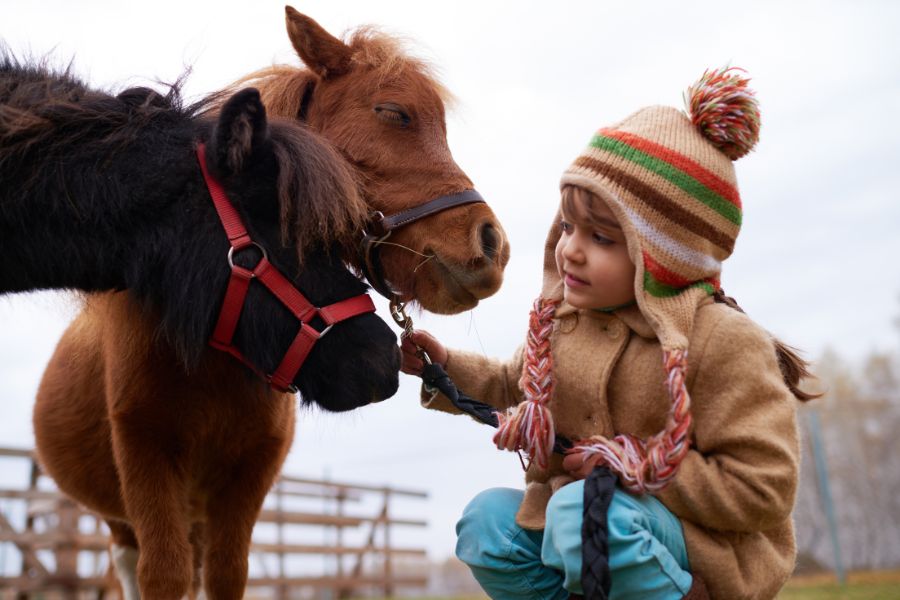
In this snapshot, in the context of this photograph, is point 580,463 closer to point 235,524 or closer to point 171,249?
point 171,249

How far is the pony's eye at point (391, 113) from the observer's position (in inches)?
118

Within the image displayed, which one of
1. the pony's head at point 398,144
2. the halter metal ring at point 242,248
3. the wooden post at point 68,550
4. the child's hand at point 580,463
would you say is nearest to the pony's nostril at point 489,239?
the pony's head at point 398,144

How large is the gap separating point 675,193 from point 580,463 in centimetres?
71

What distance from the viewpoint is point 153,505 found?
2791mm

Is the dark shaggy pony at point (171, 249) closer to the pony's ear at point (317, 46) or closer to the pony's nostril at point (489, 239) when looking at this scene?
the pony's nostril at point (489, 239)

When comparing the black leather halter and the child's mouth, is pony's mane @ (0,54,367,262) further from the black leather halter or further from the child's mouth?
the child's mouth

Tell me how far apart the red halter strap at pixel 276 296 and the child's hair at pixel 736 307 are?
68cm

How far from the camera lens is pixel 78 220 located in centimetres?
248

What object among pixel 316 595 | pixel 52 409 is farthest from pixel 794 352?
pixel 316 595

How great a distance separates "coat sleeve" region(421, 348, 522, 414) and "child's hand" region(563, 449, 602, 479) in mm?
539

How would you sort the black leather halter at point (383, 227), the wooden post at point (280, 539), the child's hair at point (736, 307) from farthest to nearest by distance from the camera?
the wooden post at point (280, 539) < the black leather halter at point (383, 227) < the child's hair at point (736, 307)

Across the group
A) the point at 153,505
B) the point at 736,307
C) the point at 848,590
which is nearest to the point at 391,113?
the point at 736,307

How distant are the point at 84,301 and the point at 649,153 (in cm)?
200

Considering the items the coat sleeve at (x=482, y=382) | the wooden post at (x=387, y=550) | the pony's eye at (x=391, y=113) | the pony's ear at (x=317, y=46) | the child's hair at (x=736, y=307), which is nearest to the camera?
the child's hair at (x=736, y=307)
